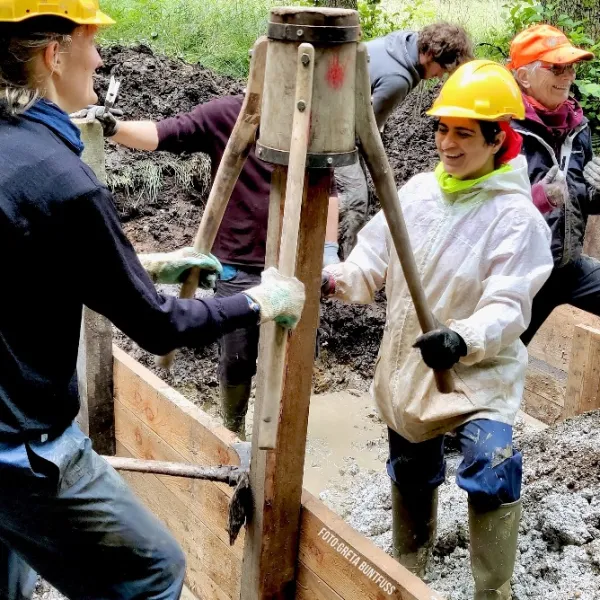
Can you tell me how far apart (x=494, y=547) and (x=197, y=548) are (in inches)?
41.9

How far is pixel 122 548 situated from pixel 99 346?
1.52m

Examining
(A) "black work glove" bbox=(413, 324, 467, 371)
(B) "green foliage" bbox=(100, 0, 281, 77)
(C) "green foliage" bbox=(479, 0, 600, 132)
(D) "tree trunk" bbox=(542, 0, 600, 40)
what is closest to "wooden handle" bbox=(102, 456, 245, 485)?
(A) "black work glove" bbox=(413, 324, 467, 371)

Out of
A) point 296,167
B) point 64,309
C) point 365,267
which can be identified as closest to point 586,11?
point 365,267

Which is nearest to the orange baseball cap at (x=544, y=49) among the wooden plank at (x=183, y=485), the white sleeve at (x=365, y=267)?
the white sleeve at (x=365, y=267)

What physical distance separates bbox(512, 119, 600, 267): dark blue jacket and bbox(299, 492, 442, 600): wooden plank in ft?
6.37

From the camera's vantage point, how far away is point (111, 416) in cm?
362

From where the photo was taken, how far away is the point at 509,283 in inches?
97.0

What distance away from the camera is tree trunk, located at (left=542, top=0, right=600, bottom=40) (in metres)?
8.35

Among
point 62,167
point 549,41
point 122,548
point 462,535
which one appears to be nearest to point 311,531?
point 122,548

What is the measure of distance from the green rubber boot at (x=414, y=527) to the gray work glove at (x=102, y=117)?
181 cm

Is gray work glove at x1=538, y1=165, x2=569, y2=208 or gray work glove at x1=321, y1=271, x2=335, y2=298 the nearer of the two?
gray work glove at x1=321, y1=271, x2=335, y2=298

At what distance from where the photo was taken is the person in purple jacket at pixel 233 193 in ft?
11.7

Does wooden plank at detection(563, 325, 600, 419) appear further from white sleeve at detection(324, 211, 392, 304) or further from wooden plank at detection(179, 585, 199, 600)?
wooden plank at detection(179, 585, 199, 600)

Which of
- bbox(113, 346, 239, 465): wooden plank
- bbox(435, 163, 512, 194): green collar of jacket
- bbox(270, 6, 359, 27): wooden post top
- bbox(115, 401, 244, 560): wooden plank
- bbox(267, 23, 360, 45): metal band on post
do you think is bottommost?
bbox(115, 401, 244, 560): wooden plank
